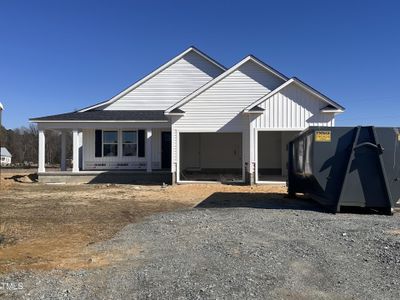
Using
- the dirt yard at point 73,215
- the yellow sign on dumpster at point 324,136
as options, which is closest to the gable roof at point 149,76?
the dirt yard at point 73,215

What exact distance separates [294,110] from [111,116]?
10.5 meters

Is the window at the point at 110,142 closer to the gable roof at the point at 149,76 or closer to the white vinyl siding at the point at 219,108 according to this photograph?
the gable roof at the point at 149,76

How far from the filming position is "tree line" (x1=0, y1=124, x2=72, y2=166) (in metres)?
71.7

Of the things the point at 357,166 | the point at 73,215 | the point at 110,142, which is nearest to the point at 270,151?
the point at 110,142

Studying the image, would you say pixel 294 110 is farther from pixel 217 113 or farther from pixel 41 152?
pixel 41 152

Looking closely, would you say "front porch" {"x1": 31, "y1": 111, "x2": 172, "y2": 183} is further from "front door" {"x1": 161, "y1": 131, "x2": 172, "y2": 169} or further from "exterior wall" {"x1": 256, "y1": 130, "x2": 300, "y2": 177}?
"exterior wall" {"x1": 256, "y1": 130, "x2": 300, "y2": 177}

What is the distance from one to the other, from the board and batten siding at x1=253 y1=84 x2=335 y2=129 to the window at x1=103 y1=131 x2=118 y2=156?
9.00 meters

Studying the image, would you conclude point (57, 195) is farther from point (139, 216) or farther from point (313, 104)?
point (313, 104)

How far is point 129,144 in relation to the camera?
81.0ft

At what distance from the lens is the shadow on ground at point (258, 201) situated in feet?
43.5

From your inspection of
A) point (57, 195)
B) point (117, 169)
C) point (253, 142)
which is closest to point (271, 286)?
point (57, 195)

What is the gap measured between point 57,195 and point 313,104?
11.9 meters

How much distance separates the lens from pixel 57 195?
1703cm

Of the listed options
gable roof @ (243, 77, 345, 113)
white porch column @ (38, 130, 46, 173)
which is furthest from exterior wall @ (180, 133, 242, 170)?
white porch column @ (38, 130, 46, 173)
